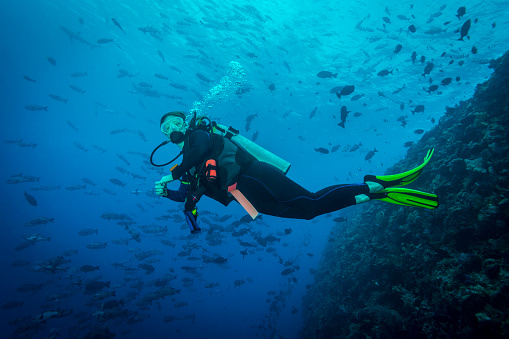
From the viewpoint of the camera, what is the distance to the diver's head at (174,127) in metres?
3.68

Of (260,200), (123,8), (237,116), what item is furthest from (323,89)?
(260,200)

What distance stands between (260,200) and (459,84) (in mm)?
29787

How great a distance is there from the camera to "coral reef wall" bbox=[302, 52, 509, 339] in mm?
3533

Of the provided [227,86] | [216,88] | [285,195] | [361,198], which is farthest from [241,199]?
[216,88]

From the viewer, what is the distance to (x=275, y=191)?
3.35 m

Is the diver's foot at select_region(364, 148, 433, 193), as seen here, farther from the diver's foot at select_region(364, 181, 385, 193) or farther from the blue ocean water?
the blue ocean water

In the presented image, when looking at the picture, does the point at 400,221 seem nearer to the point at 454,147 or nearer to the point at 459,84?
the point at 454,147

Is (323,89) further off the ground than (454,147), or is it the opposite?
(323,89)

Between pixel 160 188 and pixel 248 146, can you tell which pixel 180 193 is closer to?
pixel 160 188

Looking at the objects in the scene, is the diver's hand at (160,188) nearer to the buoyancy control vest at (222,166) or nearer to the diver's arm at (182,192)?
the diver's arm at (182,192)

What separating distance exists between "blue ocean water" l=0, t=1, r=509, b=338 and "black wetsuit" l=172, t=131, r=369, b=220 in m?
7.41

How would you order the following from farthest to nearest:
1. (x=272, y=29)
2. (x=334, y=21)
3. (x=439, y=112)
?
(x=439, y=112), (x=272, y=29), (x=334, y=21)

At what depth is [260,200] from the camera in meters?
3.44

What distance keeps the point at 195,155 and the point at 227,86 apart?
90.8 feet
